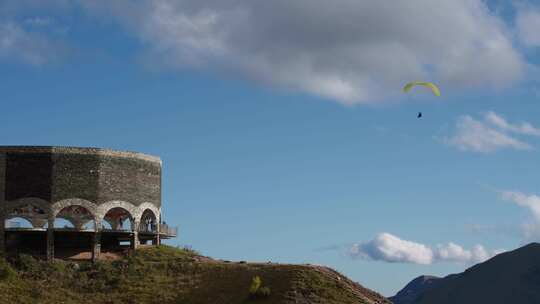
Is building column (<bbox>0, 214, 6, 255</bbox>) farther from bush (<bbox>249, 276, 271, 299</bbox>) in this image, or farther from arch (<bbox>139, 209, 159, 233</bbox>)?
bush (<bbox>249, 276, 271, 299</bbox>)

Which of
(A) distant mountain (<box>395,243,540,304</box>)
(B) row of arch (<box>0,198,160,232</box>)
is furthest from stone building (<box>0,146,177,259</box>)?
(A) distant mountain (<box>395,243,540,304</box>)

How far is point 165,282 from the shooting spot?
5644 centimetres

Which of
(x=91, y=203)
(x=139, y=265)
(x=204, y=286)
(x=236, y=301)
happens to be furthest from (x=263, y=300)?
(x=91, y=203)

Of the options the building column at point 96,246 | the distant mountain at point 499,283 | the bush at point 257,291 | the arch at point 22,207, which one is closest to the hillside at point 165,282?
the bush at point 257,291

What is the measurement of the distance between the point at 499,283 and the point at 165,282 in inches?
4059

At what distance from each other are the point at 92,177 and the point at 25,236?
22.6 feet

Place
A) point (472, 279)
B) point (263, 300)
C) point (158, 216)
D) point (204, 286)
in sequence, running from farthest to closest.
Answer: point (472, 279) → point (158, 216) → point (204, 286) → point (263, 300)

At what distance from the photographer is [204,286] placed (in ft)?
182

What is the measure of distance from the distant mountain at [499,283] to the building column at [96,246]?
96.2 m

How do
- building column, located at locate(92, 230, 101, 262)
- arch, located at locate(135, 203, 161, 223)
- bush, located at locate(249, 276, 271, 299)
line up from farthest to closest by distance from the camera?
1. arch, located at locate(135, 203, 161, 223)
2. building column, located at locate(92, 230, 101, 262)
3. bush, located at locate(249, 276, 271, 299)

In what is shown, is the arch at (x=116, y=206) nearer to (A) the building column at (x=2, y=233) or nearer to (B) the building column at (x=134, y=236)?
(B) the building column at (x=134, y=236)

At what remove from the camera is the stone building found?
59.5 metres

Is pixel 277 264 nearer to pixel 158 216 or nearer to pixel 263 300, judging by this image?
pixel 263 300

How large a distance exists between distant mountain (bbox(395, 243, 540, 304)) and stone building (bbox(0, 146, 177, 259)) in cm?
9380
